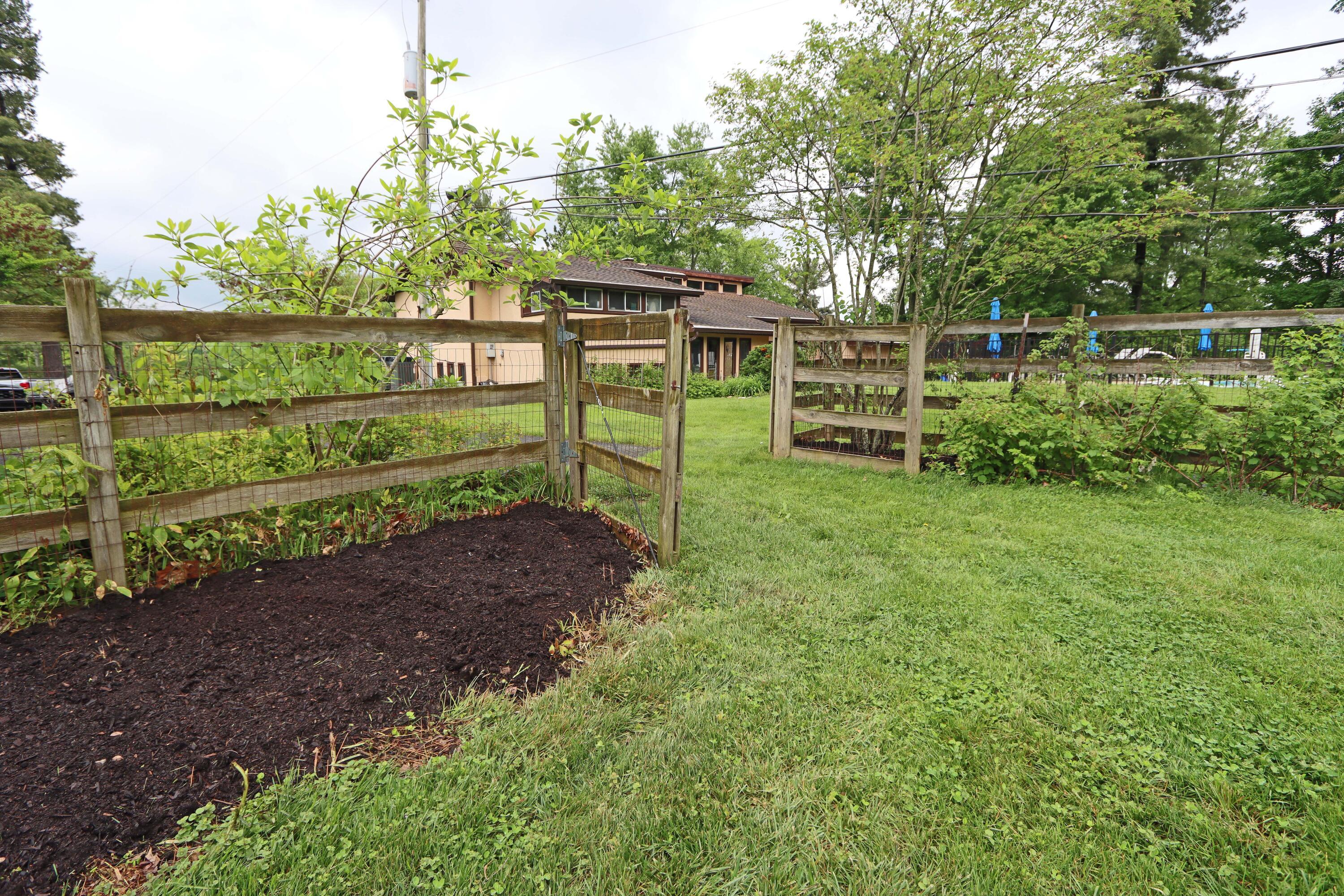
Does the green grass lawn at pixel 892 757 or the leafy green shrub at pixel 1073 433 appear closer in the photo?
the green grass lawn at pixel 892 757

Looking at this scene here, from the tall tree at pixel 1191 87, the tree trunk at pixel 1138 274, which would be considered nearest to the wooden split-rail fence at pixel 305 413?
the tall tree at pixel 1191 87

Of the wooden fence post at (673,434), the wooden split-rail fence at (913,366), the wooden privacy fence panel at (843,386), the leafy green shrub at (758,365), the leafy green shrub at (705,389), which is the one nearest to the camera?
the wooden fence post at (673,434)

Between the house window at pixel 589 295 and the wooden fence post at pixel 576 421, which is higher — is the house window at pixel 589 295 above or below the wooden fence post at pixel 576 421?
above

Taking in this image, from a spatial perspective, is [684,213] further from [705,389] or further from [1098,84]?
[705,389]

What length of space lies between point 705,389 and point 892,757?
17.3 m

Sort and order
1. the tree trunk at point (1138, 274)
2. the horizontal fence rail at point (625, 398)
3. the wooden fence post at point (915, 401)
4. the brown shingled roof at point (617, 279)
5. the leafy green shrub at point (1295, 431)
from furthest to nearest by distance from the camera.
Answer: the tree trunk at point (1138, 274) < the brown shingled roof at point (617, 279) < the wooden fence post at point (915, 401) < the leafy green shrub at point (1295, 431) < the horizontal fence rail at point (625, 398)

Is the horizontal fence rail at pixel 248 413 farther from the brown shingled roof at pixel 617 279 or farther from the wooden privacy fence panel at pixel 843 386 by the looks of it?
the brown shingled roof at pixel 617 279

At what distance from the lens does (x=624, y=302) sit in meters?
22.8

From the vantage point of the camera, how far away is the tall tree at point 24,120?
23.1m

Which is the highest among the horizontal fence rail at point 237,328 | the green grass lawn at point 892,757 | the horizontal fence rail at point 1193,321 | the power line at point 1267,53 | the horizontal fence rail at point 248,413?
the power line at point 1267,53

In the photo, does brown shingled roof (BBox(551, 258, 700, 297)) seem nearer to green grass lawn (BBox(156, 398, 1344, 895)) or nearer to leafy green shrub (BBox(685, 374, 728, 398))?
leafy green shrub (BBox(685, 374, 728, 398))

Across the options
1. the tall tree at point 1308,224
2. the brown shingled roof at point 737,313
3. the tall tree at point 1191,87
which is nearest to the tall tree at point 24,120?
the brown shingled roof at point 737,313

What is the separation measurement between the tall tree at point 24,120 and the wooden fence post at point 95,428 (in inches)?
1210

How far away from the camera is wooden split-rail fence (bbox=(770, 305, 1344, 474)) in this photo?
17.9 ft
